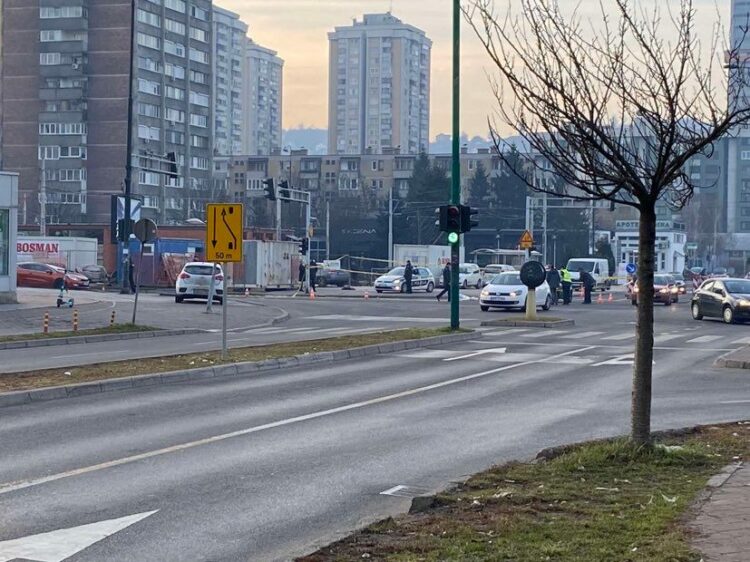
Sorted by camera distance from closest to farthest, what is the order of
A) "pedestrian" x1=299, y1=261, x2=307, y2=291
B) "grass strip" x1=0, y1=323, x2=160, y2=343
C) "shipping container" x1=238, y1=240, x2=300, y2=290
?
"grass strip" x1=0, y1=323, x2=160, y2=343 < "shipping container" x1=238, y1=240, x2=300, y2=290 < "pedestrian" x1=299, y1=261, x2=307, y2=291

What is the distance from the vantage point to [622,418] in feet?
47.1

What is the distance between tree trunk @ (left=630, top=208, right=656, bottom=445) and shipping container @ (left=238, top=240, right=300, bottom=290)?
2070 inches

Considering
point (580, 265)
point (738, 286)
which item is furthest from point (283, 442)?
point (580, 265)

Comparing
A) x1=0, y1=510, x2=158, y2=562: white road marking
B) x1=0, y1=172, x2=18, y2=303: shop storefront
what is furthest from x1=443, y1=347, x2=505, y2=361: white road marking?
x1=0, y1=172, x2=18, y2=303: shop storefront

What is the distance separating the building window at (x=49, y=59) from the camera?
110 m

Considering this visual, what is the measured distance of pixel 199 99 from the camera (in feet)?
404

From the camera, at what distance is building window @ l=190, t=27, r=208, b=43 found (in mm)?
120438

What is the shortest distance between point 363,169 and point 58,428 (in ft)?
427


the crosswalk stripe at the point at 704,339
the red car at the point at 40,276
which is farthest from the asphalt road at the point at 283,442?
the red car at the point at 40,276

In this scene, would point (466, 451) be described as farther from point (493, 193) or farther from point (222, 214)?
point (493, 193)

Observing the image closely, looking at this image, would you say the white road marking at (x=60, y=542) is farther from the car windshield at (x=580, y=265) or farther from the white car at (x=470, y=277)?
the white car at (x=470, y=277)

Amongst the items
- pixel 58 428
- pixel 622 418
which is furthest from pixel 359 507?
pixel 622 418

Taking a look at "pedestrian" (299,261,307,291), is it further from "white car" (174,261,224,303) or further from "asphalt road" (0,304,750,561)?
"asphalt road" (0,304,750,561)

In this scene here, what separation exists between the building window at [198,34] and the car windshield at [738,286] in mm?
88653
